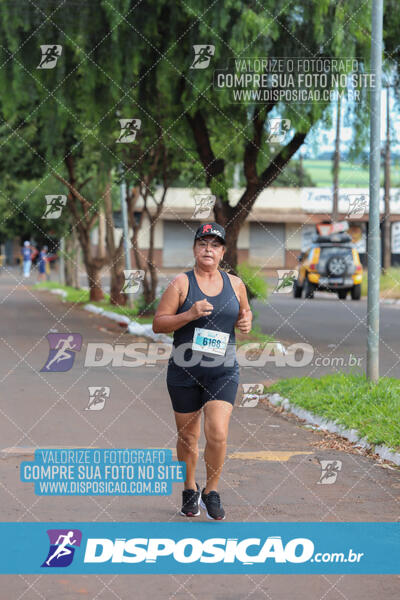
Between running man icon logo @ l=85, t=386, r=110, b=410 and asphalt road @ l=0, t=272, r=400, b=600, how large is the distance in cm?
7

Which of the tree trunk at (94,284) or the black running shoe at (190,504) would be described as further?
the tree trunk at (94,284)

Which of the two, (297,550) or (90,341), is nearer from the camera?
(297,550)

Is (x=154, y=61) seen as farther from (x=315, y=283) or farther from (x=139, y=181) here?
(x=315, y=283)

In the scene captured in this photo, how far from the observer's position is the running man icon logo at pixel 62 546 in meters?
5.00

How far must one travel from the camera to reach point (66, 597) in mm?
4504

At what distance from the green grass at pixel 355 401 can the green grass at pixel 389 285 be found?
21.3 m

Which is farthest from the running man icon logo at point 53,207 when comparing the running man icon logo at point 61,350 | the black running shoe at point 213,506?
the black running shoe at point 213,506

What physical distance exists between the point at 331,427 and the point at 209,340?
352cm

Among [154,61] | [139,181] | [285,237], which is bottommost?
[285,237]

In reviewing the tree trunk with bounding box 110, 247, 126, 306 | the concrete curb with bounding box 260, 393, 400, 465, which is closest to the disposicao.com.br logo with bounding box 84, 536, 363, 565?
the concrete curb with bounding box 260, 393, 400, 465

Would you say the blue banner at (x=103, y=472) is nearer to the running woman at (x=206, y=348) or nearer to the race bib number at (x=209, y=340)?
the running woman at (x=206, y=348)

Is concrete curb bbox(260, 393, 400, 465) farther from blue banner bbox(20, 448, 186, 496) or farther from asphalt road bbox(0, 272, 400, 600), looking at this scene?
blue banner bbox(20, 448, 186, 496)

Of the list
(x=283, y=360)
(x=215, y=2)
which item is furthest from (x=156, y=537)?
(x=215, y=2)

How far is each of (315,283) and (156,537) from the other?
27.9 m
